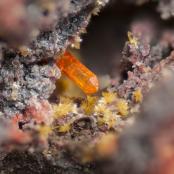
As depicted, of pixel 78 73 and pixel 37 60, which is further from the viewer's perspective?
pixel 78 73

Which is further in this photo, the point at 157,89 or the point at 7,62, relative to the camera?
the point at 7,62

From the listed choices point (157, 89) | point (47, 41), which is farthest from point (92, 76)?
point (157, 89)

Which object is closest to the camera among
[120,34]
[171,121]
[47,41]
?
[171,121]

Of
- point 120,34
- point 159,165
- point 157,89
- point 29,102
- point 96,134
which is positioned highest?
point 120,34

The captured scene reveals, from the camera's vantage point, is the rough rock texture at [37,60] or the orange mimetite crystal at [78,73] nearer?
the rough rock texture at [37,60]

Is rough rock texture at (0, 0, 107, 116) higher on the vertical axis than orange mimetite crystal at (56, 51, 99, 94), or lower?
lower

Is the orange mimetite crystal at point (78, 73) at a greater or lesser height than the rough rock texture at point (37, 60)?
greater

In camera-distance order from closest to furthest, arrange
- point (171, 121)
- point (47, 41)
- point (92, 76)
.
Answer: point (171, 121), point (47, 41), point (92, 76)

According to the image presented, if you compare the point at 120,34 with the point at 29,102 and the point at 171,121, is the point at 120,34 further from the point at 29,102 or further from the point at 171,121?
the point at 171,121
